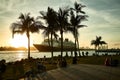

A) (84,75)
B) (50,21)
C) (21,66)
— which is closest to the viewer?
(84,75)

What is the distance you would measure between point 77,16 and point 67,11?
930cm

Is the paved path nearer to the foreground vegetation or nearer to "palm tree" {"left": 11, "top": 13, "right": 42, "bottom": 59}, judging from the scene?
the foreground vegetation

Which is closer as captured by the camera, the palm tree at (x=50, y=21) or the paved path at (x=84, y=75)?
the paved path at (x=84, y=75)

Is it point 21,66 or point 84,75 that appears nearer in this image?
point 84,75

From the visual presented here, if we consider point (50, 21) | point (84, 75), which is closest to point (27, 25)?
point (50, 21)

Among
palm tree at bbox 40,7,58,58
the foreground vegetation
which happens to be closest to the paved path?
the foreground vegetation

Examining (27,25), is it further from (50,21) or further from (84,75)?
(84,75)

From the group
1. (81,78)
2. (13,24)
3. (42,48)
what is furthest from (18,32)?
(42,48)

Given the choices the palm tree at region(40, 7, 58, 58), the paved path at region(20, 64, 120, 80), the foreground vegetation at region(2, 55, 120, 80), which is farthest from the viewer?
the palm tree at region(40, 7, 58, 58)

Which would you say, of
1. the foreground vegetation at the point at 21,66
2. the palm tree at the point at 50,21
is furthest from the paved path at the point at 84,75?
the palm tree at the point at 50,21

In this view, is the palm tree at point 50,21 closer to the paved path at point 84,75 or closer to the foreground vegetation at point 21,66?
the foreground vegetation at point 21,66

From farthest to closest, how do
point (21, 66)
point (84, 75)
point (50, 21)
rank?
point (50, 21) < point (21, 66) < point (84, 75)

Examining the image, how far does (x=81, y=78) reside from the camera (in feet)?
64.1

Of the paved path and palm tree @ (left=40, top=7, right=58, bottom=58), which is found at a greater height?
palm tree @ (left=40, top=7, right=58, bottom=58)
